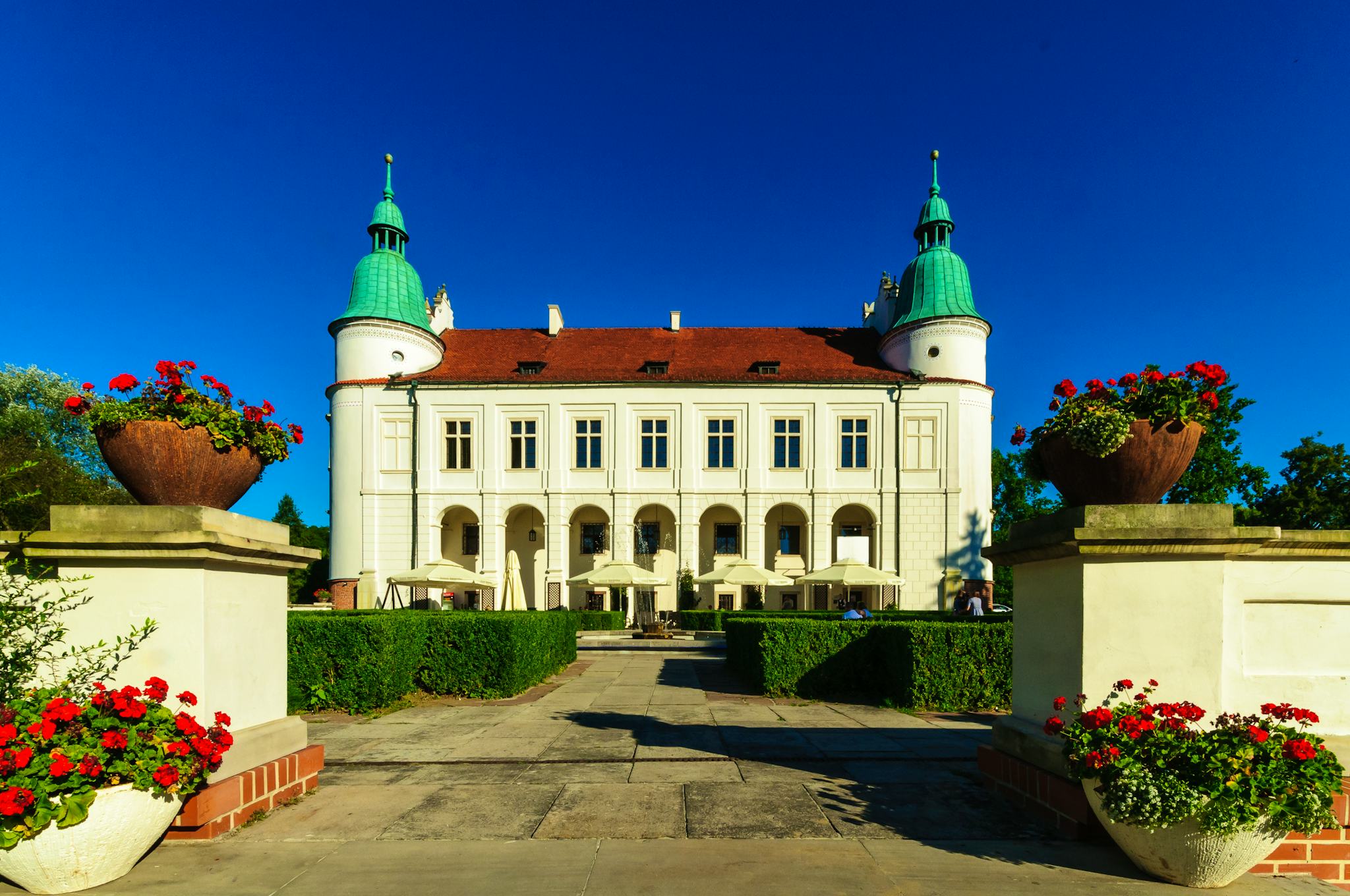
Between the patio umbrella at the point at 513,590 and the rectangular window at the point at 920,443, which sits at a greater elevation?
the rectangular window at the point at 920,443

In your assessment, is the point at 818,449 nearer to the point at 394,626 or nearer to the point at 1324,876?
the point at 394,626

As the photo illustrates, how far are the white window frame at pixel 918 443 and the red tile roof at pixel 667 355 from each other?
2117 millimetres

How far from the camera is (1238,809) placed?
3734 millimetres

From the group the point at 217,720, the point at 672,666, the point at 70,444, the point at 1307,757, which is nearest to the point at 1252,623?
the point at 1307,757

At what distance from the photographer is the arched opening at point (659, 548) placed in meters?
34.6

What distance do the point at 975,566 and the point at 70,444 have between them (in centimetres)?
4659

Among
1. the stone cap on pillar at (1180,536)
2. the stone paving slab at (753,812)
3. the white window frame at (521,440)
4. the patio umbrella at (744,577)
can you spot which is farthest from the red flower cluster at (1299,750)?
the white window frame at (521,440)

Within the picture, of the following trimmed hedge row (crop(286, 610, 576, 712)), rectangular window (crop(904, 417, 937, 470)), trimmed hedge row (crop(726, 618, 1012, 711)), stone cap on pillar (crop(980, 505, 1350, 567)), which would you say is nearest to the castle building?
rectangular window (crop(904, 417, 937, 470))

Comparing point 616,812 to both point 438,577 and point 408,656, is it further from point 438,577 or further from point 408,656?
point 438,577

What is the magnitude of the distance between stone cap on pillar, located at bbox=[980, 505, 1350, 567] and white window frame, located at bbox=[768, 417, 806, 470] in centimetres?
2976

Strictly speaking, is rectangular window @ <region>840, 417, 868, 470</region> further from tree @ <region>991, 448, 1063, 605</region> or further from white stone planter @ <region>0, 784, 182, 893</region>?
white stone planter @ <region>0, 784, 182, 893</region>

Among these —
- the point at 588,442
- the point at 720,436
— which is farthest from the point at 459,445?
the point at 720,436

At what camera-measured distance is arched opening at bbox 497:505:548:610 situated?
35.8 m

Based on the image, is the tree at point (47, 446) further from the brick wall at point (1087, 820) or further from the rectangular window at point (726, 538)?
the brick wall at point (1087, 820)
